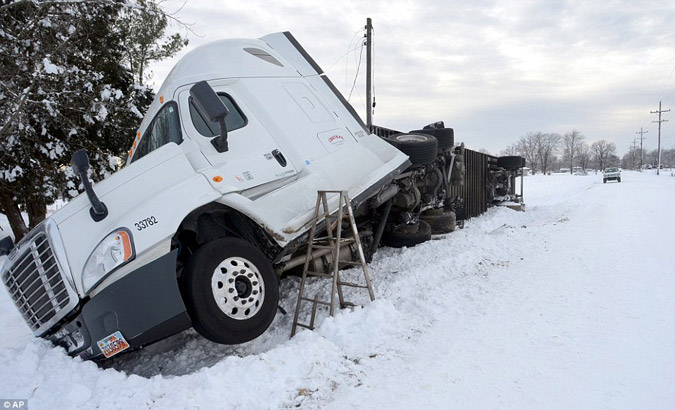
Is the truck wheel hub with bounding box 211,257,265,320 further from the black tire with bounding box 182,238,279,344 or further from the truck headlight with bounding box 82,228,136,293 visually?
the truck headlight with bounding box 82,228,136,293

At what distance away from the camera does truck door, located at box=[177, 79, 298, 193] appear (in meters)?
4.11

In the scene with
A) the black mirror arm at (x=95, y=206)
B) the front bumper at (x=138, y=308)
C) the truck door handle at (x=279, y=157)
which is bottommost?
the front bumper at (x=138, y=308)

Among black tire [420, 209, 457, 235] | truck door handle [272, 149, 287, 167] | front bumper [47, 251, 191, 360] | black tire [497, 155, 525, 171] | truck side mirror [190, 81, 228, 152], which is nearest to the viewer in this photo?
front bumper [47, 251, 191, 360]

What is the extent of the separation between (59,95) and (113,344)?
320 inches

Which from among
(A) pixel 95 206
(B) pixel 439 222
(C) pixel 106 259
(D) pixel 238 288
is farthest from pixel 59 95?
(B) pixel 439 222

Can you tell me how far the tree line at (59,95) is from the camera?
344 inches

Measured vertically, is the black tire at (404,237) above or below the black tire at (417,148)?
below

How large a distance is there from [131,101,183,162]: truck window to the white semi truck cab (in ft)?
0.05

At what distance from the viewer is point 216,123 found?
421 centimetres

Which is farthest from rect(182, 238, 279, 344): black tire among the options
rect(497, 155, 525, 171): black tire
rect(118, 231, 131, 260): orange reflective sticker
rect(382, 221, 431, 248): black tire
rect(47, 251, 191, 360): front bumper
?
rect(497, 155, 525, 171): black tire

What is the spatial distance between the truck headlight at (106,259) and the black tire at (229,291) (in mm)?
488

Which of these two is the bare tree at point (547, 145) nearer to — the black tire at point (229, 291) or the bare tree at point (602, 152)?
the bare tree at point (602, 152)

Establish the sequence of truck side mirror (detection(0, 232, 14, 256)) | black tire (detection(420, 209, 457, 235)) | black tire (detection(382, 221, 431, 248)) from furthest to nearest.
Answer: truck side mirror (detection(0, 232, 14, 256)) < black tire (detection(420, 209, 457, 235)) < black tire (detection(382, 221, 431, 248))

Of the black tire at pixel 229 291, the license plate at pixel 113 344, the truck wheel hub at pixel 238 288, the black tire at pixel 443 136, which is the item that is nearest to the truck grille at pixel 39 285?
the license plate at pixel 113 344
